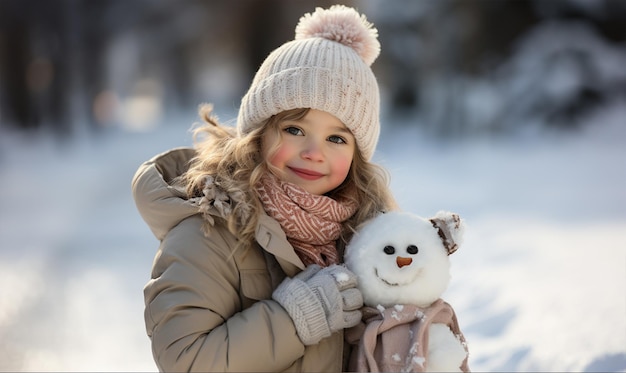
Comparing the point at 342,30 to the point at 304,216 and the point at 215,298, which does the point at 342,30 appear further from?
the point at 215,298

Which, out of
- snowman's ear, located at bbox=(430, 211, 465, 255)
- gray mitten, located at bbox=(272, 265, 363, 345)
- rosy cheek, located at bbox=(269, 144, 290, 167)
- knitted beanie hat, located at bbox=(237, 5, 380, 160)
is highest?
knitted beanie hat, located at bbox=(237, 5, 380, 160)

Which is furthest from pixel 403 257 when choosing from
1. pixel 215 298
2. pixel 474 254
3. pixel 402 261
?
pixel 474 254

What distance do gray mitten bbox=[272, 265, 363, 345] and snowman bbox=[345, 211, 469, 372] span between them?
6cm

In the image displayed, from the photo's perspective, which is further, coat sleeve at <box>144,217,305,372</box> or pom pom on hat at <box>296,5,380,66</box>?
pom pom on hat at <box>296,5,380,66</box>

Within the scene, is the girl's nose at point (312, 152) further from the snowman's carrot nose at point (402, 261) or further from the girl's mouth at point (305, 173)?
the snowman's carrot nose at point (402, 261)

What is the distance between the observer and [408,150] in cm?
1152

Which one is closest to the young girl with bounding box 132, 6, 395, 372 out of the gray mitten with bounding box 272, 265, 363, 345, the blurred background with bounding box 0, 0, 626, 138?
the gray mitten with bounding box 272, 265, 363, 345

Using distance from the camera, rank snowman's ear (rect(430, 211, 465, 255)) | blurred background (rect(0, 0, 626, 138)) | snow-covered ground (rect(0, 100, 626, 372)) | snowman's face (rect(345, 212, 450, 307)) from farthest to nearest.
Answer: blurred background (rect(0, 0, 626, 138))
snow-covered ground (rect(0, 100, 626, 372))
snowman's ear (rect(430, 211, 465, 255))
snowman's face (rect(345, 212, 450, 307))

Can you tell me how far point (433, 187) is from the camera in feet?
26.8

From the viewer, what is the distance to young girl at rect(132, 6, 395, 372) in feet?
6.36

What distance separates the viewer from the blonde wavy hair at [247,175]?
212 centimetres

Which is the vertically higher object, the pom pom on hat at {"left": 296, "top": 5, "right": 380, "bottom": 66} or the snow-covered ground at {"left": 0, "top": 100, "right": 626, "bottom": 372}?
the pom pom on hat at {"left": 296, "top": 5, "right": 380, "bottom": 66}

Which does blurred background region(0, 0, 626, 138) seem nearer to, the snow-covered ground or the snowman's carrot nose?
the snow-covered ground

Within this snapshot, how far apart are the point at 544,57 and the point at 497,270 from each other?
8193 mm
